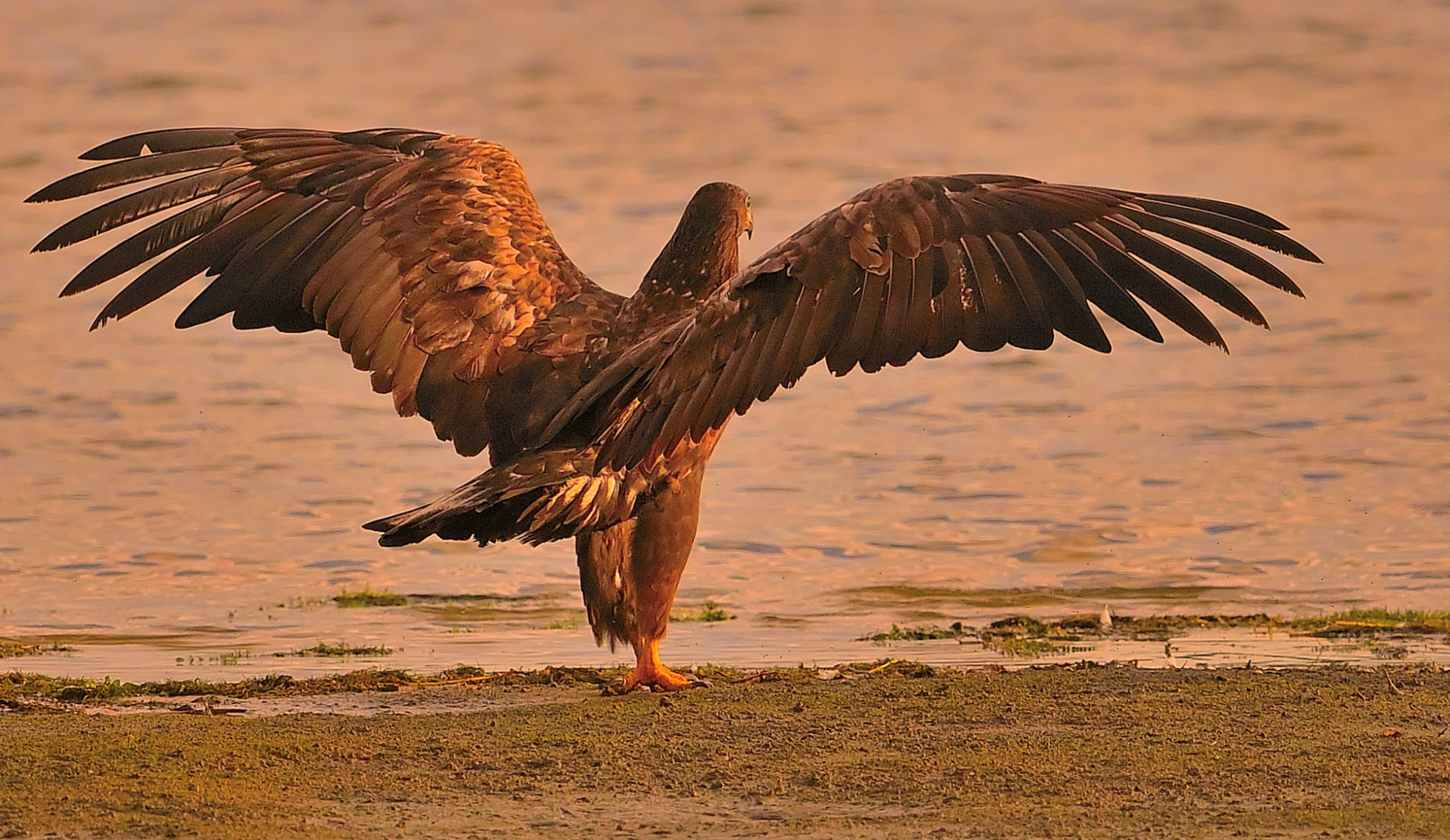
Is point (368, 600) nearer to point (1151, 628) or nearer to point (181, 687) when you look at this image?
point (181, 687)

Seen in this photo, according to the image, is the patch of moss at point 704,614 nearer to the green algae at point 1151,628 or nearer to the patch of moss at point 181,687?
the green algae at point 1151,628

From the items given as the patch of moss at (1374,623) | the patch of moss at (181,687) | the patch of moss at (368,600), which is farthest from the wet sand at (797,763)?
the patch of moss at (368,600)

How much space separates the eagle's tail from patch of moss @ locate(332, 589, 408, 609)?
2.64 metres

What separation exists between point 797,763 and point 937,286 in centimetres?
131

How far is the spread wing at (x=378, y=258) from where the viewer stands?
21.9 feet

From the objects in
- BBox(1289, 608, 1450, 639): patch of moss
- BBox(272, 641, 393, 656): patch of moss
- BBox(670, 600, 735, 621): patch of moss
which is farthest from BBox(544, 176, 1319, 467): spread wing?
BBox(670, 600, 735, 621): patch of moss

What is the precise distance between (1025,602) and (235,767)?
4.44 m

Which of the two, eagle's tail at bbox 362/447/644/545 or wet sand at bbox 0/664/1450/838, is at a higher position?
eagle's tail at bbox 362/447/644/545

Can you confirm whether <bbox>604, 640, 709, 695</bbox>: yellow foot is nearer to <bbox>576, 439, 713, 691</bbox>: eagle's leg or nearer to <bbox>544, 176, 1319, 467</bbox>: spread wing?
<bbox>576, 439, 713, 691</bbox>: eagle's leg

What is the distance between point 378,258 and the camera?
668 centimetres

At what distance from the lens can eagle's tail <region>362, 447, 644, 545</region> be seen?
603 centimetres

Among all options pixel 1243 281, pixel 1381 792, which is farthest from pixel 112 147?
pixel 1243 281

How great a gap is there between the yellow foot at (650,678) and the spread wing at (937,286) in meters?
0.98

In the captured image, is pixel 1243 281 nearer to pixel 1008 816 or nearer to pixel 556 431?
pixel 556 431
